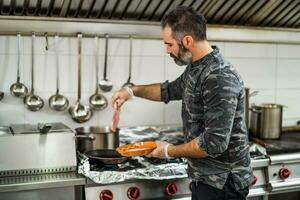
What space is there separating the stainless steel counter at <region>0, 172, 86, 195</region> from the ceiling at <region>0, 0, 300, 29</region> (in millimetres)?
772

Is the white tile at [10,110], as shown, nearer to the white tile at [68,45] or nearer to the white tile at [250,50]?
the white tile at [68,45]

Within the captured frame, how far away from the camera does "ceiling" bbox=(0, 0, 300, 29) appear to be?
1.82 meters

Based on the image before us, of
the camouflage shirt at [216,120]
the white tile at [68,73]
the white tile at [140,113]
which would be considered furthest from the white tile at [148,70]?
the camouflage shirt at [216,120]

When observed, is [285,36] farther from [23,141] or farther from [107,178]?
[23,141]

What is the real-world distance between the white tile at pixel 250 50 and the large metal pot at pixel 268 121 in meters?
0.38

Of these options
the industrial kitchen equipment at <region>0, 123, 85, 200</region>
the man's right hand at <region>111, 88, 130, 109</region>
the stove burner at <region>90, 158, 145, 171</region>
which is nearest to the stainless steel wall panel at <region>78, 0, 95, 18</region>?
the man's right hand at <region>111, 88, 130, 109</region>

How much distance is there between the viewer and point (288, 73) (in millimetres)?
2447

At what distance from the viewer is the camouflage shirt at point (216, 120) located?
123 centimetres

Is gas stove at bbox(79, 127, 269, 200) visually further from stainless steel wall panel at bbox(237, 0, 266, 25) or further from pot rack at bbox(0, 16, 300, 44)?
stainless steel wall panel at bbox(237, 0, 266, 25)

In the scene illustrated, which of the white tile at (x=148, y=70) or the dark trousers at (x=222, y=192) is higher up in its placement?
the white tile at (x=148, y=70)

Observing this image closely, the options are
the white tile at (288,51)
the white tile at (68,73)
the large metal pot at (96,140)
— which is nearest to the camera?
the large metal pot at (96,140)

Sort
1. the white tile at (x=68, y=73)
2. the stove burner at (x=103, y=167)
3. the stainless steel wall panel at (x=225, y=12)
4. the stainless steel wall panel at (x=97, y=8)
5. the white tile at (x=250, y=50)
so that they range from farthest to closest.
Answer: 1. the white tile at (x=250, y=50)
2. the stainless steel wall panel at (x=225, y=12)
3. the white tile at (x=68, y=73)
4. the stainless steel wall panel at (x=97, y=8)
5. the stove burner at (x=103, y=167)

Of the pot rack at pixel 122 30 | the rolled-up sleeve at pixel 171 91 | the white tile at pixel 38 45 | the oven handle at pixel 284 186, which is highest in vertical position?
the pot rack at pixel 122 30

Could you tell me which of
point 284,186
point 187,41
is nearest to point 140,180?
point 187,41
